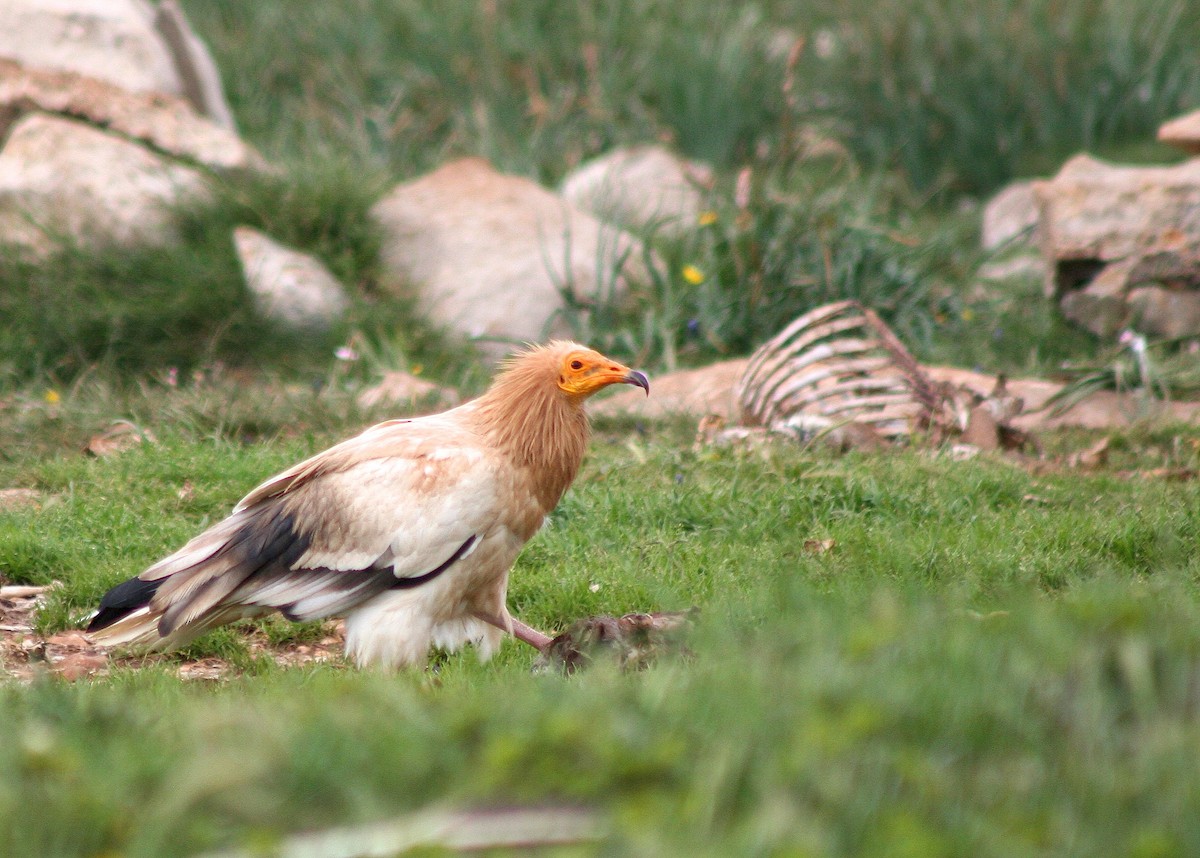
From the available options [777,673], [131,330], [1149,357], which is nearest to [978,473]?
[1149,357]

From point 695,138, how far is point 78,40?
16.7ft

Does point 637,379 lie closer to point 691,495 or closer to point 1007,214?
point 691,495

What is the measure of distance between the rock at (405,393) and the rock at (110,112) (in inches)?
106

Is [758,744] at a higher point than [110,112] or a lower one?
lower

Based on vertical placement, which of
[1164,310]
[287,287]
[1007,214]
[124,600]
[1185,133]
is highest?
[1185,133]

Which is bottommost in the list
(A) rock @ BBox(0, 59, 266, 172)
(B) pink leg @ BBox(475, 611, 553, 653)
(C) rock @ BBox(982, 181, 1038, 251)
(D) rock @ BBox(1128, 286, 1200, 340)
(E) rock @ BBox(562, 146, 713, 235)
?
(B) pink leg @ BBox(475, 611, 553, 653)

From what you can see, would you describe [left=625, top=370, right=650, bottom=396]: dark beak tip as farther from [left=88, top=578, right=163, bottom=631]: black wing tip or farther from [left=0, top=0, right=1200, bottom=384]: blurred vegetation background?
[left=0, top=0, right=1200, bottom=384]: blurred vegetation background

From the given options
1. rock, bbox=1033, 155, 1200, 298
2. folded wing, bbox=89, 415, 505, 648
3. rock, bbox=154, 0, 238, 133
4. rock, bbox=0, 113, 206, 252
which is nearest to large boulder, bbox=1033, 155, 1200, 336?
rock, bbox=1033, 155, 1200, 298

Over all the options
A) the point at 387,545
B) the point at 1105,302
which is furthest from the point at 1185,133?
the point at 387,545

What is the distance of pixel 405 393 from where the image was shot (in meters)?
8.09

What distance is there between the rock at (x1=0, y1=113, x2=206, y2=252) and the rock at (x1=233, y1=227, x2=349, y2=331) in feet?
2.05

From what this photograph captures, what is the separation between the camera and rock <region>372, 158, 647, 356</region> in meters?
9.91

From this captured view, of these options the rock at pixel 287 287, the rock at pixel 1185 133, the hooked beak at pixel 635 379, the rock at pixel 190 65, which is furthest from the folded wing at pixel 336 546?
the rock at pixel 190 65

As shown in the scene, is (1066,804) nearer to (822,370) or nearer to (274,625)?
(274,625)
